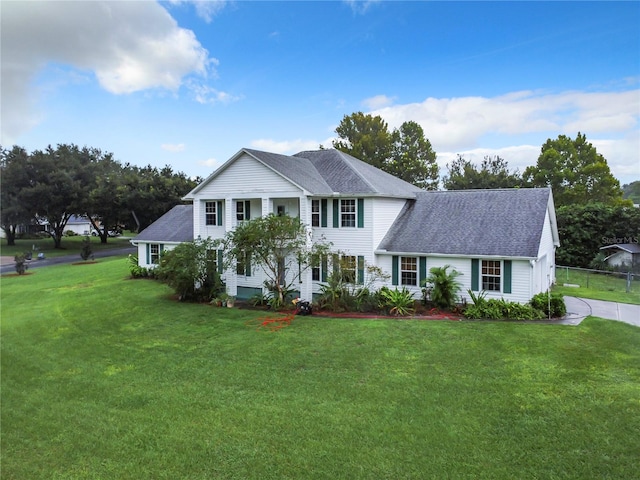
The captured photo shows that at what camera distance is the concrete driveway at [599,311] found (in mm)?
13697

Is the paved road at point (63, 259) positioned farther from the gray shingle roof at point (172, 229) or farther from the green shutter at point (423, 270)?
the green shutter at point (423, 270)

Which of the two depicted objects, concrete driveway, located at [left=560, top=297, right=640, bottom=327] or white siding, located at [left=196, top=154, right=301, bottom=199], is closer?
concrete driveway, located at [left=560, top=297, right=640, bottom=327]

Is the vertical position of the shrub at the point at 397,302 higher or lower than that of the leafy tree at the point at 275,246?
lower

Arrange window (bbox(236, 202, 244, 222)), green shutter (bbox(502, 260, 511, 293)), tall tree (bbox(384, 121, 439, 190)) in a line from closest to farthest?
1. green shutter (bbox(502, 260, 511, 293))
2. window (bbox(236, 202, 244, 222))
3. tall tree (bbox(384, 121, 439, 190))

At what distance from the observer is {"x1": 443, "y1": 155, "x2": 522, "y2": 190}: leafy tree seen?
147 ft

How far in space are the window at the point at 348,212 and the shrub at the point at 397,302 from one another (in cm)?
347

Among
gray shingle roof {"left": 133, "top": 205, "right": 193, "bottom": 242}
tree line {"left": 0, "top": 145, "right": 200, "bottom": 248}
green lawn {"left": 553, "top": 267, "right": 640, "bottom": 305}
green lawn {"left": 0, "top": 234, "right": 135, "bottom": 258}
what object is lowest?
green lawn {"left": 553, "top": 267, "right": 640, "bottom": 305}

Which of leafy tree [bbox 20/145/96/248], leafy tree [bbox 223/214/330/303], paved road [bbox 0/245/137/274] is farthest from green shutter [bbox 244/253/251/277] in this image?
leafy tree [bbox 20/145/96/248]

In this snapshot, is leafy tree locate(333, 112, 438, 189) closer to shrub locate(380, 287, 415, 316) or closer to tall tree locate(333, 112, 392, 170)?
tall tree locate(333, 112, 392, 170)

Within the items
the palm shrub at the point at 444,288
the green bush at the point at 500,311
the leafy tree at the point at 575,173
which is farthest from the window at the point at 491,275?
the leafy tree at the point at 575,173

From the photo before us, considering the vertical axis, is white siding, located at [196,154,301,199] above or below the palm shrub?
above

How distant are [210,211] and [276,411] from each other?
1443 centimetres

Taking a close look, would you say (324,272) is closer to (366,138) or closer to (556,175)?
(366,138)

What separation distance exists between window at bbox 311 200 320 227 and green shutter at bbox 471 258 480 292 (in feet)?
22.7
